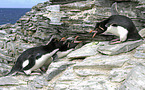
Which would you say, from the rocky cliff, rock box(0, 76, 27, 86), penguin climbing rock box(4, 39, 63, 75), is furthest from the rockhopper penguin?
rock box(0, 76, 27, 86)

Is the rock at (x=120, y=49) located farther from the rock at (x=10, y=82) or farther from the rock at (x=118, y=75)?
the rock at (x=10, y=82)

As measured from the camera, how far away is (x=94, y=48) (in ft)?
15.5

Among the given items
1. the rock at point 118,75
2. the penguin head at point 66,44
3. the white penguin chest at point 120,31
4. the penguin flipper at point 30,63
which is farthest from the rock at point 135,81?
the penguin head at point 66,44

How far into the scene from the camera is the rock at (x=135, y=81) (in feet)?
8.63

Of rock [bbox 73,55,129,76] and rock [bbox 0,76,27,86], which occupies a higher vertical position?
rock [bbox 73,55,129,76]

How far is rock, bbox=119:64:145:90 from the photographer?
2629 millimetres

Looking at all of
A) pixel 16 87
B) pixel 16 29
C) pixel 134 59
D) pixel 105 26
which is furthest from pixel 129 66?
pixel 16 29

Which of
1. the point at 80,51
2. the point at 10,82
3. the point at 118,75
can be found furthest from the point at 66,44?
the point at 118,75

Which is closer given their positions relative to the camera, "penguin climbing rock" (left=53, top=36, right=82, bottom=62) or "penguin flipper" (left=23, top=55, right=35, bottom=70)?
"penguin flipper" (left=23, top=55, right=35, bottom=70)

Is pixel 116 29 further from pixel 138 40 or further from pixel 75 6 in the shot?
pixel 75 6

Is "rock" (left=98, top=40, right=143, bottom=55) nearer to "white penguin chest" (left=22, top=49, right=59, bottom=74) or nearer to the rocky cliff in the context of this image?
the rocky cliff

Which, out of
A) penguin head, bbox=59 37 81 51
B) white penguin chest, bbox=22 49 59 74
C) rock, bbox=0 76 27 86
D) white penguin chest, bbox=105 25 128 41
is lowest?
rock, bbox=0 76 27 86

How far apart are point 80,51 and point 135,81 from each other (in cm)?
228

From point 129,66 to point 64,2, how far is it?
16.6ft
